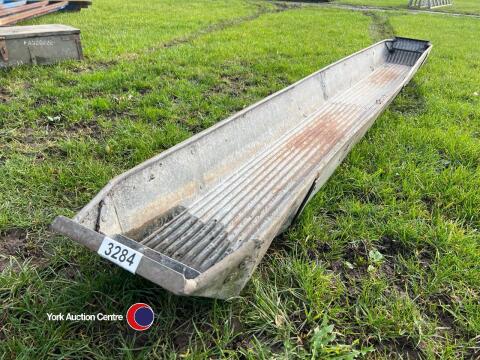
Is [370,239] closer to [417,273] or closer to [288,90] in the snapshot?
[417,273]

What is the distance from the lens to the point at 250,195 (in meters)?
2.80

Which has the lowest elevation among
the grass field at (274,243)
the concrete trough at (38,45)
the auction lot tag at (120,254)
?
the grass field at (274,243)

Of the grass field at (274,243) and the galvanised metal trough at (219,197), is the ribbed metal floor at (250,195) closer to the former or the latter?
the galvanised metal trough at (219,197)

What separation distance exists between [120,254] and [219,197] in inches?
49.7

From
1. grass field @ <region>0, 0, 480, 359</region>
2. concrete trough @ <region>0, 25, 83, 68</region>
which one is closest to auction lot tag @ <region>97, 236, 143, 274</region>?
grass field @ <region>0, 0, 480, 359</region>

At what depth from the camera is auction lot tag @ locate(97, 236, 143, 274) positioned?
1506 millimetres

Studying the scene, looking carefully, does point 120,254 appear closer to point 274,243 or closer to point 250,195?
point 274,243

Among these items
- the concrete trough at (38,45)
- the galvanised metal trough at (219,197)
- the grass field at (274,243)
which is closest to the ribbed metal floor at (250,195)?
the galvanised metal trough at (219,197)

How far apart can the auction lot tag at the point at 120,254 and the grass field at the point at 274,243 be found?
463 millimetres

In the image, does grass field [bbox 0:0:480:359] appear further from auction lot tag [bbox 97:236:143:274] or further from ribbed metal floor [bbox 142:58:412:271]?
auction lot tag [bbox 97:236:143:274]

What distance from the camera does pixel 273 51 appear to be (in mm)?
7027

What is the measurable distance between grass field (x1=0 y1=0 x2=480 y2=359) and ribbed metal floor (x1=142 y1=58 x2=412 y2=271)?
25cm

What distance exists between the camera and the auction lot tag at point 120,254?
1506mm

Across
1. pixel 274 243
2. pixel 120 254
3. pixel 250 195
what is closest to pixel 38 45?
pixel 250 195
